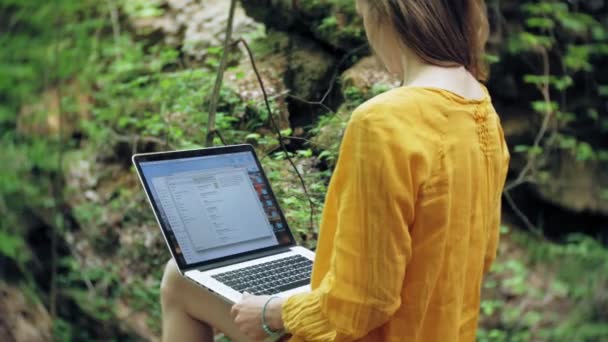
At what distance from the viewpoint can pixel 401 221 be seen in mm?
883

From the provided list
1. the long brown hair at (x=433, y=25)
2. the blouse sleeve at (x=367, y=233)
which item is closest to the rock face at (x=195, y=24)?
the long brown hair at (x=433, y=25)

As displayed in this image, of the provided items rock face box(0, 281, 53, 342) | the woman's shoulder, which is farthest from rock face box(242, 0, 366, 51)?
rock face box(0, 281, 53, 342)

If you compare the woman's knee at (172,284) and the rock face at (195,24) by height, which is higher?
the rock face at (195,24)

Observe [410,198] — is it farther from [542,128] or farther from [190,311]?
[542,128]

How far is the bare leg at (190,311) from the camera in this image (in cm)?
124

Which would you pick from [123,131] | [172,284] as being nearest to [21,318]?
[123,131]

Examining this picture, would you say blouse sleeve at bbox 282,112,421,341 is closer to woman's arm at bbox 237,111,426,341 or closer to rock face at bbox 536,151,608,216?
woman's arm at bbox 237,111,426,341

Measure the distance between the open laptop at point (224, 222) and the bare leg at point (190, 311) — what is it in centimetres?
6

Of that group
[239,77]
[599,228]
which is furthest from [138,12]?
[599,228]

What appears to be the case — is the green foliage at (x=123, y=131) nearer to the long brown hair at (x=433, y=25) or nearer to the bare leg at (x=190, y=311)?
the bare leg at (x=190, y=311)

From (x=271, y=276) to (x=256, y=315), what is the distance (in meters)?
0.21

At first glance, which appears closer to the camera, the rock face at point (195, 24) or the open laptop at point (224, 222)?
the open laptop at point (224, 222)

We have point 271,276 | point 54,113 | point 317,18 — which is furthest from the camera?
point 54,113

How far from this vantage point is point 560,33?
2.78 meters
